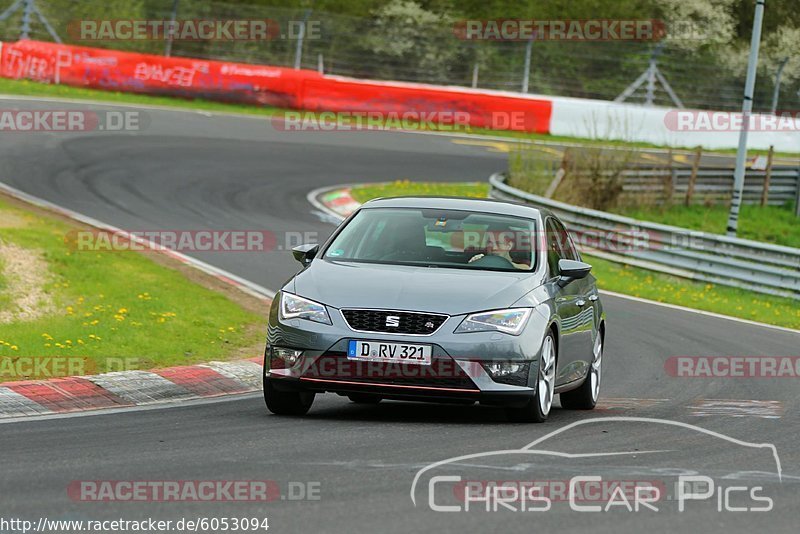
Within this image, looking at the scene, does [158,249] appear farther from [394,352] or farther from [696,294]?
[394,352]

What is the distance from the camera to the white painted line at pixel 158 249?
17.1 meters

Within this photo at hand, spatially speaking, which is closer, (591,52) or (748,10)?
(591,52)

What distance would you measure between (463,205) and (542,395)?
181cm

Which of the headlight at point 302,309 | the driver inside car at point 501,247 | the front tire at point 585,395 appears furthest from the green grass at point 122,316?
the front tire at point 585,395

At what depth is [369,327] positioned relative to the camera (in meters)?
9.24

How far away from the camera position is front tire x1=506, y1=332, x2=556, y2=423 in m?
9.58

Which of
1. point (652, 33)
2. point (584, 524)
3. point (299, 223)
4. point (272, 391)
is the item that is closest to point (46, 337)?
point (272, 391)

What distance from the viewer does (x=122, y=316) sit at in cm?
1353

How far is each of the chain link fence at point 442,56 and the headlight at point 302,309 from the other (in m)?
31.4

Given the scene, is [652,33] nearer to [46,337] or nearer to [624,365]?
[624,365]

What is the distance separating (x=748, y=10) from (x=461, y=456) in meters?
51.1

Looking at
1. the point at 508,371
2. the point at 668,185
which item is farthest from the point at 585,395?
the point at 668,185

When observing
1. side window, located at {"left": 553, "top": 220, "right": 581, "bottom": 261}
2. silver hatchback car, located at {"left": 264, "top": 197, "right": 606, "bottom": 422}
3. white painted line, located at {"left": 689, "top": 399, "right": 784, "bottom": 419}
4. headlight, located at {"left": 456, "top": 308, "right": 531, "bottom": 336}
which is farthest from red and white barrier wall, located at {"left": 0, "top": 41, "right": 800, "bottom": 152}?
headlight, located at {"left": 456, "top": 308, "right": 531, "bottom": 336}

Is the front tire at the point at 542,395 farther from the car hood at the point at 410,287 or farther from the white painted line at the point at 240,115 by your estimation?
the white painted line at the point at 240,115
